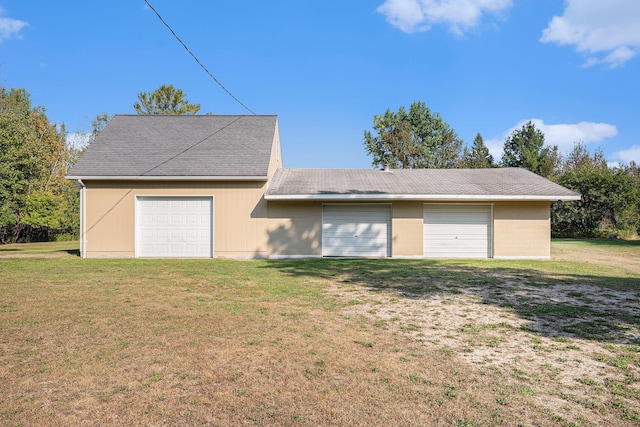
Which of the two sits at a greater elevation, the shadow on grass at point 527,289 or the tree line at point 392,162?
the tree line at point 392,162

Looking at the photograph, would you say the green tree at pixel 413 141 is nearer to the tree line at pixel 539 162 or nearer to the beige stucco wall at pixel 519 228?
the tree line at pixel 539 162

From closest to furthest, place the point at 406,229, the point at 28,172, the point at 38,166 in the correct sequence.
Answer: the point at 406,229 → the point at 28,172 → the point at 38,166

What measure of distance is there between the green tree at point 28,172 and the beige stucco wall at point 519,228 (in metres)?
18.4

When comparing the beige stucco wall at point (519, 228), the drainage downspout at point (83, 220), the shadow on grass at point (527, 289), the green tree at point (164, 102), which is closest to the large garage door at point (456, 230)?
the beige stucco wall at point (519, 228)

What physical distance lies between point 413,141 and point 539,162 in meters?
11.1

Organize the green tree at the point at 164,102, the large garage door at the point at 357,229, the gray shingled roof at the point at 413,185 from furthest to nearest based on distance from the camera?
the green tree at the point at 164,102 < the large garage door at the point at 357,229 < the gray shingled roof at the point at 413,185

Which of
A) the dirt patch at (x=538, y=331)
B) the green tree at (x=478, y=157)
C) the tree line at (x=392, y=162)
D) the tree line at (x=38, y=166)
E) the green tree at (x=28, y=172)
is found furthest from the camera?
the green tree at (x=478, y=157)

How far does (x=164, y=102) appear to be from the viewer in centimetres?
3744

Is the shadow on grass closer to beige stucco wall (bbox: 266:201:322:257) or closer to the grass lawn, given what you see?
the grass lawn

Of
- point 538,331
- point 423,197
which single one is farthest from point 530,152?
point 538,331

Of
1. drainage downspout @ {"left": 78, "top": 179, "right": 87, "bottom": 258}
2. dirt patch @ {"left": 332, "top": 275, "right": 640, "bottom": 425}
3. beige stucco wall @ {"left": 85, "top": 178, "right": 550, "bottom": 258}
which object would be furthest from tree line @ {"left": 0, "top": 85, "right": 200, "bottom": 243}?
dirt patch @ {"left": 332, "top": 275, "right": 640, "bottom": 425}

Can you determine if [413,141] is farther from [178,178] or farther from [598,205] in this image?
[178,178]

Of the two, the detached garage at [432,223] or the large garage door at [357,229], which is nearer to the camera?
the detached garage at [432,223]

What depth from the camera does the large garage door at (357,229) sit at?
14.2 m
